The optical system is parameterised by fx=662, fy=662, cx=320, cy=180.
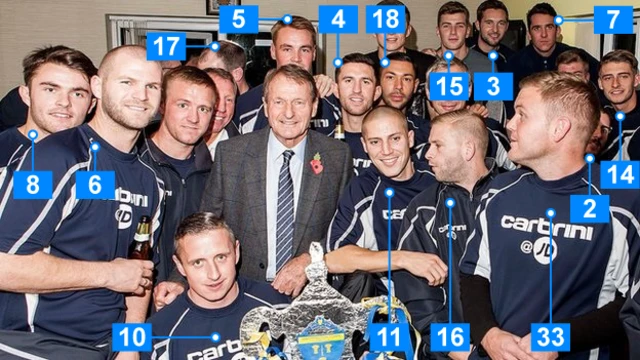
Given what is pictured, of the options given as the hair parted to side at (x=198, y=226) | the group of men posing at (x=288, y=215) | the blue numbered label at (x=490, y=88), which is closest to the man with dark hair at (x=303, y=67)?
the group of men posing at (x=288, y=215)

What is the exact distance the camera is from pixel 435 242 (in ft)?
7.40

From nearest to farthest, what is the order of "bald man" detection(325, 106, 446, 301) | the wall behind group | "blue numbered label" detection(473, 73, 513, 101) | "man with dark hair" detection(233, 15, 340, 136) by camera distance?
"bald man" detection(325, 106, 446, 301) → "blue numbered label" detection(473, 73, 513, 101) → "man with dark hair" detection(233, 15, 340, 136) → the wall behind group

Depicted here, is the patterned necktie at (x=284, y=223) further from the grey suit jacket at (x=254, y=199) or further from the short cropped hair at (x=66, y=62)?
the short cropped hair at (x=66, y=62)

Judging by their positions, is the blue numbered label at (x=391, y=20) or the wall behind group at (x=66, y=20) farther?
the wall behind group at (x=66, y=20)

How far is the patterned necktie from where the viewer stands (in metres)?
2.53

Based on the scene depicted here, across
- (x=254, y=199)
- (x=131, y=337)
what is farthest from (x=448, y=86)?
(x=131, y=337)

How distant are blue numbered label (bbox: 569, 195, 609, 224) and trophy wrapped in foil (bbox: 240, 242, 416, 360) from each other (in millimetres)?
660

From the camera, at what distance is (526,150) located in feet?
6.15

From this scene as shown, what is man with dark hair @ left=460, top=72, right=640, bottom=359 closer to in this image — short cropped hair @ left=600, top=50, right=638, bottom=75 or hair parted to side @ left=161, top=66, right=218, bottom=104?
hair parted to side @ left=161, top=66, right=218, bottom=104

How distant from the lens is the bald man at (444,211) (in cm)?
221

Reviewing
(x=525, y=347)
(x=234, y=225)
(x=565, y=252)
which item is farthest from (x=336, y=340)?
(x=234, y=225)

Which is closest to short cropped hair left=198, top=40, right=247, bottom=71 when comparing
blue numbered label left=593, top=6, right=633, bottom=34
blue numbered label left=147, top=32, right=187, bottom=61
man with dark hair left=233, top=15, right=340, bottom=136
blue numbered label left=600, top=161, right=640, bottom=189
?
man with dark hair left=233, top=15, right=340, bottom=136

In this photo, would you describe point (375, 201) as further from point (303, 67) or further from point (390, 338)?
point (303, 67)

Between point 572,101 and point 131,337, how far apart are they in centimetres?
148
